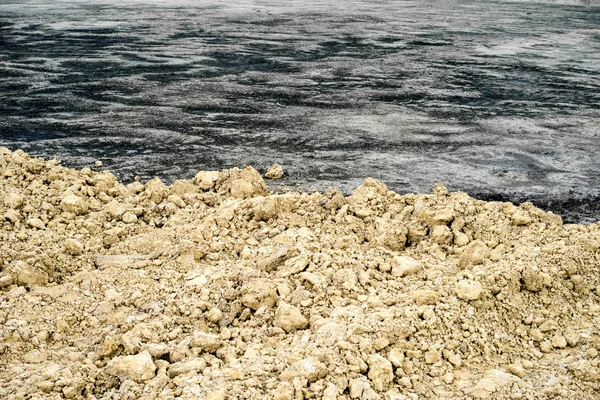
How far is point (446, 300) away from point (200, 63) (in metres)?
9.33

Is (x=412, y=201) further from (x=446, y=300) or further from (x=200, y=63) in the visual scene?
(x=200, y=63)

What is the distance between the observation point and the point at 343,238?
380cm

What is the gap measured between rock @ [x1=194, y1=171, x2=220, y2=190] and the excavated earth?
0.24 meters

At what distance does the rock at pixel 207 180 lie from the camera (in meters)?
4.75

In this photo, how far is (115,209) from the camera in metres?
4.25

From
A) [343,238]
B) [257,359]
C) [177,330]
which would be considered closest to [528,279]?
[343,238]

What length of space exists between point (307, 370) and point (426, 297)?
2.67ft

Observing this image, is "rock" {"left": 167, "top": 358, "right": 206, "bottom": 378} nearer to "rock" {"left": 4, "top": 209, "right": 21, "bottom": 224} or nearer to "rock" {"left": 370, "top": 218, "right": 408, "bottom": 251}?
"rock" {"left": 370, "top": 218, "right": 408, "bottom": 251}

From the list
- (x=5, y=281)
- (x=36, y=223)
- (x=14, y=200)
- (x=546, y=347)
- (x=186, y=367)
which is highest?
(x=14, y=200)

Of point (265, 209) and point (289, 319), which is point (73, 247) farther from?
point (289, 319)

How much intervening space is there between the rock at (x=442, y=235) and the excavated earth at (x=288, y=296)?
1cm

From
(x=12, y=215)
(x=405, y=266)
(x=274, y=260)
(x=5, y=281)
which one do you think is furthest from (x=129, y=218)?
(x=405, y=266)

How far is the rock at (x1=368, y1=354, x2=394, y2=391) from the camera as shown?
8.45ft

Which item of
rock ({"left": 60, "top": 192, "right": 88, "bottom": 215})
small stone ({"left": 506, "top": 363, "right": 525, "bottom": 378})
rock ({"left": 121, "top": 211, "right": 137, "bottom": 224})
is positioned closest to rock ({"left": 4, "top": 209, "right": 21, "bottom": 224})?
rock ({"left": 60, "top": 192, "right": 88, "bottom": 215})
